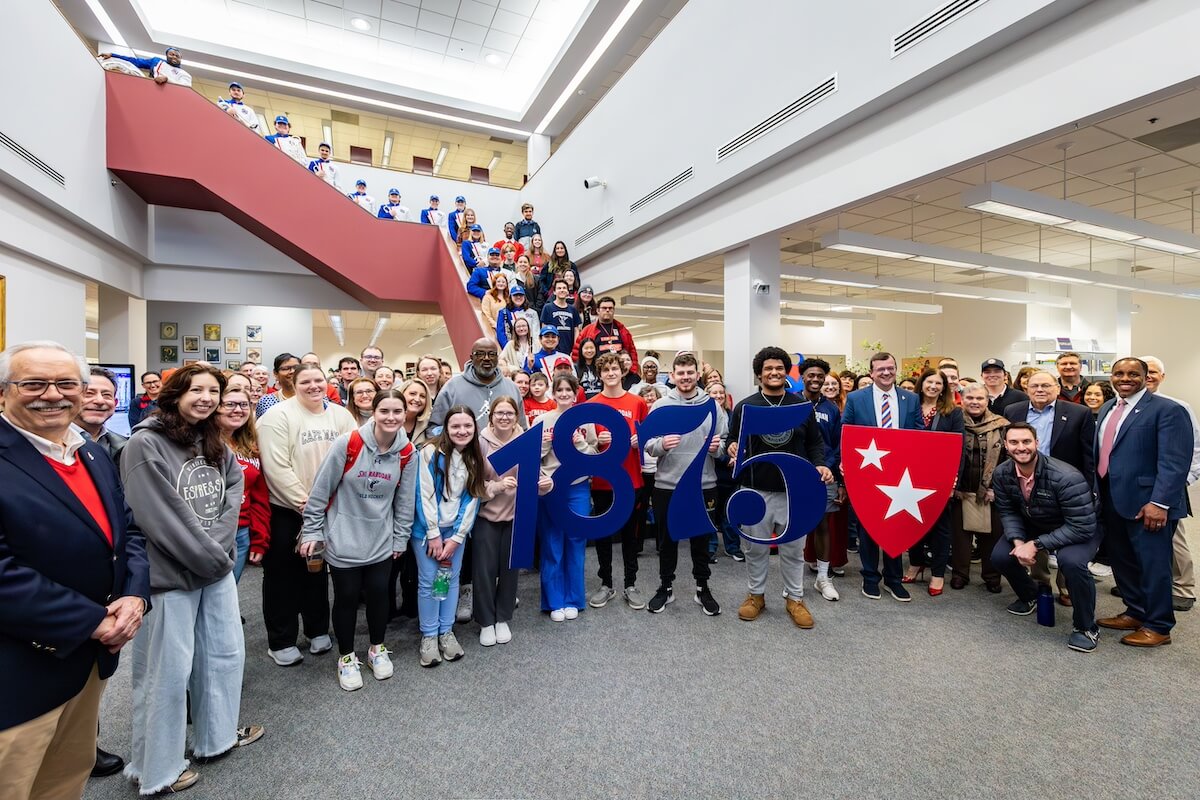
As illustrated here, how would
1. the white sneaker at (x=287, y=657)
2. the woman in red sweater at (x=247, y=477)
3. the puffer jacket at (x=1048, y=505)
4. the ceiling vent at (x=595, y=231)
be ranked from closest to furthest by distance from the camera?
the woman in red sweater at (x=247, y=477), the white sneaker at (x=287, y=657), the puffer jacket at (x=1048, y=505), the ceiling vent at (x=595, y=231)

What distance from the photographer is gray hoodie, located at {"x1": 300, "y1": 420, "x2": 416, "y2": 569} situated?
238 centimetres

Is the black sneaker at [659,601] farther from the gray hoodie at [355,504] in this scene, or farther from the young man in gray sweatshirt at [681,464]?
the gray hoodie at [355,504]

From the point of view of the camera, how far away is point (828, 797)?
1789mm

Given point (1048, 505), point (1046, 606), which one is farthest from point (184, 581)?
point (1046, 606)

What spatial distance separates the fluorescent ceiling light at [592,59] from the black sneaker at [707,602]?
31.8 feet

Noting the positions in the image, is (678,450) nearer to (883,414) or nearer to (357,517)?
(883,414)

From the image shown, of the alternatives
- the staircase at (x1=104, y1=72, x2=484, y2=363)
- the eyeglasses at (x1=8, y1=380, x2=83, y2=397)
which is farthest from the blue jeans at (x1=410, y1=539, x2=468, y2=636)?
the staircase at (x1=104, y1=72, x2=484, y2=363)

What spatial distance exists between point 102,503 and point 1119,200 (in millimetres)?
10522

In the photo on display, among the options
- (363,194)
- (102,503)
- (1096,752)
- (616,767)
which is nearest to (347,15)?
(363,194)

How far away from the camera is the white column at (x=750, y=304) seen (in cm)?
585

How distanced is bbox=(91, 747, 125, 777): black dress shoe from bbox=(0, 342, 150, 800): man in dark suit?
0.70 meters

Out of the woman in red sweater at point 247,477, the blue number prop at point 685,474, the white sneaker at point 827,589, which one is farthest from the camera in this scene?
the white sneaker at point 827,589

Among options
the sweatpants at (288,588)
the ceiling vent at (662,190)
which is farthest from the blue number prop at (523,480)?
the ceiling vent at (662,190)

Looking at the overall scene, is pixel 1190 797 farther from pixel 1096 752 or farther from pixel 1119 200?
pixel 1119 200
